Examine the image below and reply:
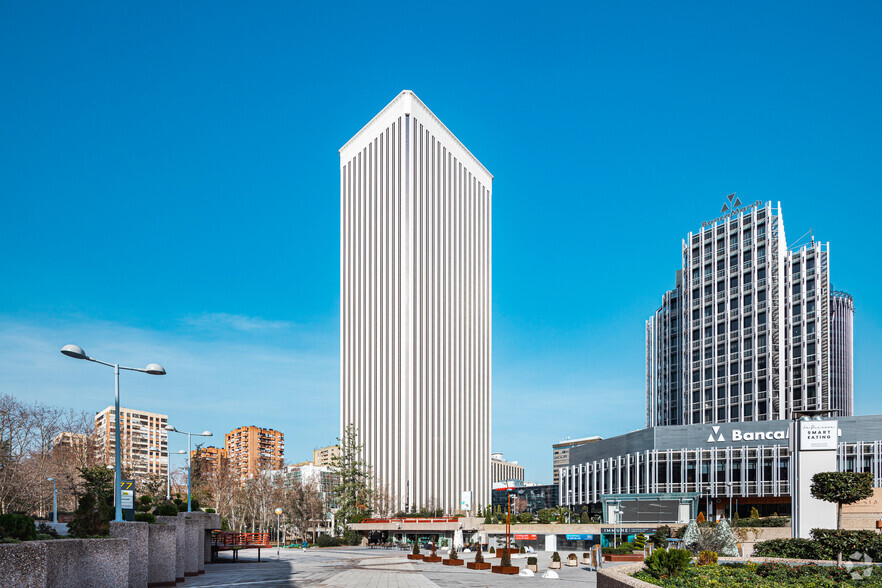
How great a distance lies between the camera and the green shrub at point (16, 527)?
15422mm

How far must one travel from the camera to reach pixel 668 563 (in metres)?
21.5

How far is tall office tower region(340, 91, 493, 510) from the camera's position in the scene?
147m

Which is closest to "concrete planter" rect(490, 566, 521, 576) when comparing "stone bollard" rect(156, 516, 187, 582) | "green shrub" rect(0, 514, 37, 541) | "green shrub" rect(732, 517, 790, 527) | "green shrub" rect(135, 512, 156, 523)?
"stone bollard" rect(156, 516, 187, 582)

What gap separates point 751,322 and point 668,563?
8478 cm

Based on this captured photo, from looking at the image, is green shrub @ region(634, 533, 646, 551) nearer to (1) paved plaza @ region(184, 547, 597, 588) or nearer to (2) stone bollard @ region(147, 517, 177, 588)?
(1) paved plaza @ region(184, 547, 597, 588)

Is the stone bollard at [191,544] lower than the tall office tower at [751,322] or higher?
lower

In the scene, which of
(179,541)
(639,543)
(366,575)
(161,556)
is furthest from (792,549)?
(179,541)

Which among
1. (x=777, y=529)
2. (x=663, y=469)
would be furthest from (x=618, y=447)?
(x=777, y=529)

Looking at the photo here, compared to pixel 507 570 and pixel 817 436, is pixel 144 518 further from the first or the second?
pixel 817 436

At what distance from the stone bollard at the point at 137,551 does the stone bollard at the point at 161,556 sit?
259 centimetres

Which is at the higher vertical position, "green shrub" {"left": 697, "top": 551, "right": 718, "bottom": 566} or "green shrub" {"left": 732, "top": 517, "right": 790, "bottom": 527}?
"green shrub" {"left": 697, "top": 551, "right": 718, "bottom": 566}

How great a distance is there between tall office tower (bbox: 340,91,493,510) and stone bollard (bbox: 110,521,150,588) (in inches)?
4502

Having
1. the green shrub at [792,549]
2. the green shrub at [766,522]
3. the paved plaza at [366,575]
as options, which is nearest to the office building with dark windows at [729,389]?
the green shrub at [766,522]

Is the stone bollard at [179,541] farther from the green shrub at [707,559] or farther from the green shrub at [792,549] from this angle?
the green shrub at [792,549]
